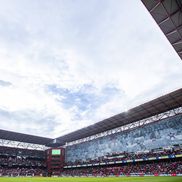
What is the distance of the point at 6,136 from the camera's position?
262 ft

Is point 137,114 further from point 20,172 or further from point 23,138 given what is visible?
point 23,138

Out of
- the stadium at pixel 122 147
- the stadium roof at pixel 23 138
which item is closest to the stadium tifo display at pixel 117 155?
the stadium at pixel 122 147

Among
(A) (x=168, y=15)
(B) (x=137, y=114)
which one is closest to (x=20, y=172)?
(B) (x=137, y=114)

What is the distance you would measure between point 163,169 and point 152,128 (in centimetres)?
1152

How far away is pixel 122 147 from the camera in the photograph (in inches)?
2438

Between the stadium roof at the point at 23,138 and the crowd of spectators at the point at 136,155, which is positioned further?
the stadium roof at the point at 23,138

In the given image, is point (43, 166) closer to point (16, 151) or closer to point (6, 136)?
point (16, 151)

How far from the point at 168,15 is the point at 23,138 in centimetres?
7996

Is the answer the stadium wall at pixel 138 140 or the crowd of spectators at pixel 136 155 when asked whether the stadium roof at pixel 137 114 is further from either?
the crowd of spectators at pixel 136 155

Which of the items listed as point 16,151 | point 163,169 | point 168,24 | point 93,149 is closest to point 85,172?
point 93,149

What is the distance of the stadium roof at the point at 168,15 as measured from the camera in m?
16.3

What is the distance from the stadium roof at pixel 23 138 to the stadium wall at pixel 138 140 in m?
18.0

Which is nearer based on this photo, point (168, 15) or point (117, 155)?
point (168, 15)

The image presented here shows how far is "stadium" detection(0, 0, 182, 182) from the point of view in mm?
33109
